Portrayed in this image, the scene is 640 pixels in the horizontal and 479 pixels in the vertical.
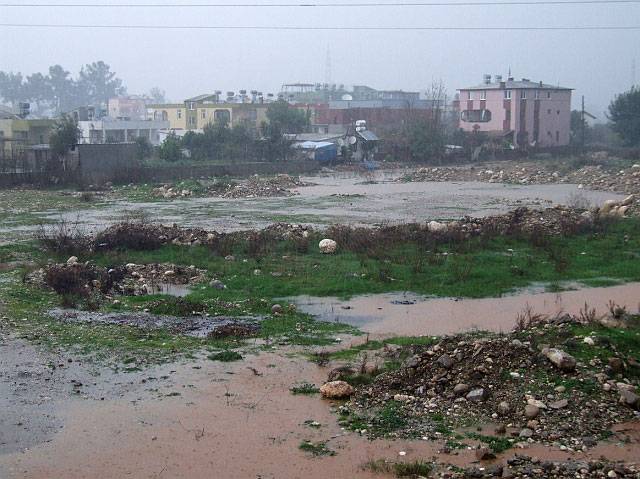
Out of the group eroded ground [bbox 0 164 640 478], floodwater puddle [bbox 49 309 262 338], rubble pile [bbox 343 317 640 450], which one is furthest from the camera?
floodwater puddle [bbox 49 309 262 338]

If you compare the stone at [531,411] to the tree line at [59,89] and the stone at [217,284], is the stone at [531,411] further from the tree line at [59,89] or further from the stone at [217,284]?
the tree line at [59,89]

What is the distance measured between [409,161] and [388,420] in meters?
41.1

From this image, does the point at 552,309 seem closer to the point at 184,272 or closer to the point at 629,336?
the point at 629,336

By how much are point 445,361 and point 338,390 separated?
45.3 inches

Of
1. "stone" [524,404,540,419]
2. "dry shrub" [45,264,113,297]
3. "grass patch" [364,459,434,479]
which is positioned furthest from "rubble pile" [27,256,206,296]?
"stone" [524,404,540,419]

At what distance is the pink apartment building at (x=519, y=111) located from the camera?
56250mm

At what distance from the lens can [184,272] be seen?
14.5m

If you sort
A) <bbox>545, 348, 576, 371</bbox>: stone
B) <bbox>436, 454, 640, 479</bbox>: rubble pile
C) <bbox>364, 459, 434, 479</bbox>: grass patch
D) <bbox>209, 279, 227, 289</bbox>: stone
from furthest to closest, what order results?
<bbox>209, 279, 227, 289</bbox>: stone
<bbox>545, 348, 576, 371</bbox>: stone
<bbox>364, 459, 434, 479</bbox>: grass patch
<bbox>436, 454, 640, 479</bbox>: rubble pile

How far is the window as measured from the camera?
58.2 metres

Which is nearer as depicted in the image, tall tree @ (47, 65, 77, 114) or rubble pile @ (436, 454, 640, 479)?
rubble pile @ (436, 454, 640, 479)

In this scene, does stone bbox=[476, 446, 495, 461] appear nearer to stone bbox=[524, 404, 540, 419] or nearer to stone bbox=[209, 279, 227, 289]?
stone bbox=[524, 404, 540, 419]

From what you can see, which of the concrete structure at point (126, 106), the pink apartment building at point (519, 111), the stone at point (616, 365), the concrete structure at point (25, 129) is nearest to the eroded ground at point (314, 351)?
the stone at point (616, 365)

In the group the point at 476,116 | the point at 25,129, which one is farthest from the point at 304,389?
the point at 476,116

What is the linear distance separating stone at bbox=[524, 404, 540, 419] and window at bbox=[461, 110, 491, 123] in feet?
172
